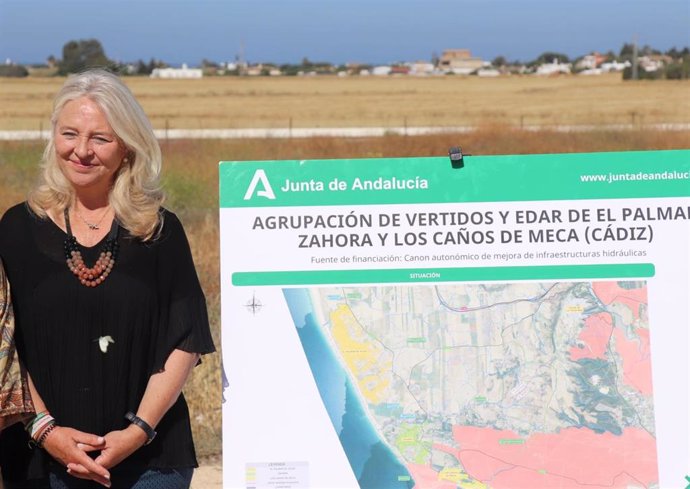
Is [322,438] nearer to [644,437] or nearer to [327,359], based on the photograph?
[327,359]

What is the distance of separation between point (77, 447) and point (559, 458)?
1.78 metres

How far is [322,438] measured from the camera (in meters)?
4.12

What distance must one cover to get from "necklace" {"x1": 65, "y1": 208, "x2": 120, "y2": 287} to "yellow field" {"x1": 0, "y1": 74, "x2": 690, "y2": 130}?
50.6 m

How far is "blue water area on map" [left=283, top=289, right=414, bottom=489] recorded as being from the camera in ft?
13.5

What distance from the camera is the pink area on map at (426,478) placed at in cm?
Answer: 412

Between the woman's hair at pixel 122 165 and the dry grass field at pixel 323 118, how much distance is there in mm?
3172

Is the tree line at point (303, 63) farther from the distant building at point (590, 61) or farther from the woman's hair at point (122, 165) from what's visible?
the woman's hair at point (122, 165)

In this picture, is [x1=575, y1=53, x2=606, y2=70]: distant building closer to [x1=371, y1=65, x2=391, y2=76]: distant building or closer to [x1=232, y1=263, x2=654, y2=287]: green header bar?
[x1=371, y1=65, x2=391, y2=76]: distant building

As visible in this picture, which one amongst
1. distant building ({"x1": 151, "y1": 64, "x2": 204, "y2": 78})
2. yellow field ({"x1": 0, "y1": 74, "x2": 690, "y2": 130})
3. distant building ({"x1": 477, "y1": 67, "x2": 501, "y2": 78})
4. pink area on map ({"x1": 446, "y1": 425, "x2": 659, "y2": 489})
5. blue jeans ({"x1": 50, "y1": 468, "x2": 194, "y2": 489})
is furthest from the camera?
distant building ({"x1": 151, "y1": 64, "x2": 204, "y2": 78})

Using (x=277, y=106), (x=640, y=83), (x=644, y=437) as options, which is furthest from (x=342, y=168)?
(x=640, y=83)

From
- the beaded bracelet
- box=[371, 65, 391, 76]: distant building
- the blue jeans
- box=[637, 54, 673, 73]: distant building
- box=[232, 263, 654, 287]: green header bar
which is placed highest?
box=[371, 65, 391, 76]: distant building

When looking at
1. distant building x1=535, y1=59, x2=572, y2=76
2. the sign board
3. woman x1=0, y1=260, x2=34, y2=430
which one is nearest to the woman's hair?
woman x1=0, y1=260, x2=34, y2=430

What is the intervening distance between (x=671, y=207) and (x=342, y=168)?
→ 124cm

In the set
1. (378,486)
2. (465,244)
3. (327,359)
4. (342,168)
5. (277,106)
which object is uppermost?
(277,106)
